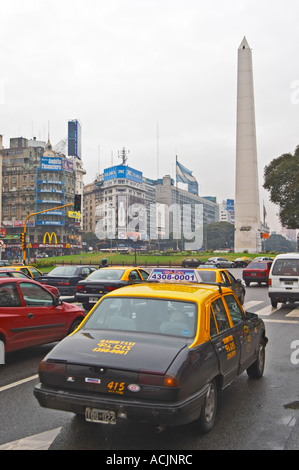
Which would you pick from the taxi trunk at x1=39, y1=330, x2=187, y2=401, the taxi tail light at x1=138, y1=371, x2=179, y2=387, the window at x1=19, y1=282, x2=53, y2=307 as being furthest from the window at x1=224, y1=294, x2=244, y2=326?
the window at x1=19, y1=282, x2=53, y2=307

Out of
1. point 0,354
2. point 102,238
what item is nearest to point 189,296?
point 0,354

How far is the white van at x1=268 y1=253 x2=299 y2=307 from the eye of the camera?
52.9 feet

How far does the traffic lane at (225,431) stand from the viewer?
436 centimetres

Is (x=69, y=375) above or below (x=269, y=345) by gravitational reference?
above

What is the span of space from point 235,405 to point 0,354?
12.6 ft

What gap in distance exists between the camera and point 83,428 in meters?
4.79

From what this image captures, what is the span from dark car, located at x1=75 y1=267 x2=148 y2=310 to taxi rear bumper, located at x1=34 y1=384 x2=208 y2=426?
946 centimetres

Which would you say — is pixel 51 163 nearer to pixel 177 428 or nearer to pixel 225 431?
pixel 177 428

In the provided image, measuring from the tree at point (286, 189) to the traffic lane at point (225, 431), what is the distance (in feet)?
148

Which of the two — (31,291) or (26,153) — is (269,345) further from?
(26,153)

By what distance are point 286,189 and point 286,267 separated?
119 feet

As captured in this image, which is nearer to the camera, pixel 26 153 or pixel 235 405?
pixel 235 405
